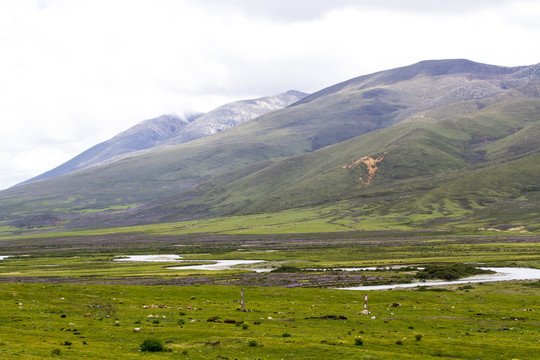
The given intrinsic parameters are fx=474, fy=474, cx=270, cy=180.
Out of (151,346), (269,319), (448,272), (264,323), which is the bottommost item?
(448,272)

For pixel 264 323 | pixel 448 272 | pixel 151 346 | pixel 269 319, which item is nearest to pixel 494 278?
pixel 448 272

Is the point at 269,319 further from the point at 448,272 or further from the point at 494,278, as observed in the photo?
the point at 494,278

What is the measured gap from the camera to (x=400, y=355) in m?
27.4

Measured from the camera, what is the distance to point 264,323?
39.2 meters

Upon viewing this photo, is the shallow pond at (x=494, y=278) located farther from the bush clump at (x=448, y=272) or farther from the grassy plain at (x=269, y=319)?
the grassy plain at (x=269, y=319)

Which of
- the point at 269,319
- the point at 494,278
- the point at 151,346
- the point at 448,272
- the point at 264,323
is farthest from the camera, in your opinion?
the point at 448,272

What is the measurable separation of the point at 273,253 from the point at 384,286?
234 feet

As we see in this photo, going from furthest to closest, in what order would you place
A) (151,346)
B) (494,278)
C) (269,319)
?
(494,278)
(269,319)
(151,346)

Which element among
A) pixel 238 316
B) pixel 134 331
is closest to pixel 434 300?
pixel 238 316

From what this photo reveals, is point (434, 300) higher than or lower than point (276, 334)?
lower

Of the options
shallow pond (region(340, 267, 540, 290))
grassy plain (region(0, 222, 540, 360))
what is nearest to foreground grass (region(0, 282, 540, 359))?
grassy plain (region(0, 222, 540, 360))

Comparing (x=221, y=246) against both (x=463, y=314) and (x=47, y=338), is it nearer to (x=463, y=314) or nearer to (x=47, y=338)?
(x=463, y=314)

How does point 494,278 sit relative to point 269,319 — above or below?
below

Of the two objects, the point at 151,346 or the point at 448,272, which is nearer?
the point at 151,346
